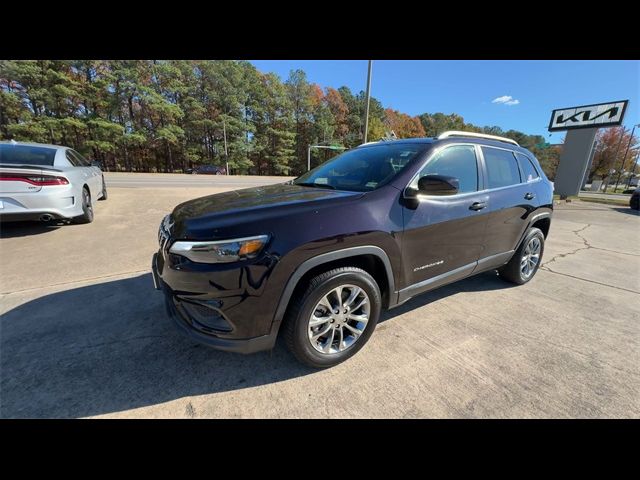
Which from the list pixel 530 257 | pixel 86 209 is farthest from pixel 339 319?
pixel 86 209

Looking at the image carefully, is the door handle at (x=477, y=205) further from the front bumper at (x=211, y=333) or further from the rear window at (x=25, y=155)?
the rear window at (x=25, y=155)

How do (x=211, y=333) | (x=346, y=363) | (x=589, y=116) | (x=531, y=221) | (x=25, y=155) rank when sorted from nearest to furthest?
(x=211, y=333) < (x=346, y=363) < (x=531, y=221) < (x=25, y=155) < (x=589, y=116)

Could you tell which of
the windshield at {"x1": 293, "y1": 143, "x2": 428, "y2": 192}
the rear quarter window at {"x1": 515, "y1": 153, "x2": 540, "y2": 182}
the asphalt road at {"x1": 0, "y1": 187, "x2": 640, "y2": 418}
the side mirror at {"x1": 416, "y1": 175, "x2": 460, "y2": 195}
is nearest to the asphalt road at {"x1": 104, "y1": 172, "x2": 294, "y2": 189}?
the windshield at {"x1": 293, "y1": 143, "x2": 428, "y2": 192}

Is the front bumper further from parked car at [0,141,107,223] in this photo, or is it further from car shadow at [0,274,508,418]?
parked car at [0,141,107,223]

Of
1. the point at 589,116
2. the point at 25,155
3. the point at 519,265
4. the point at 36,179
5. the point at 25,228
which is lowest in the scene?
the point at 25,228

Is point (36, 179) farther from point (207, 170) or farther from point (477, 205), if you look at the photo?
point (207, 170)

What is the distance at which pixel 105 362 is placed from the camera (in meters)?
2.19

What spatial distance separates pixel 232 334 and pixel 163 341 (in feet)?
3.36

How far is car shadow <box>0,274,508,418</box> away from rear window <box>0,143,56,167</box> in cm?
310

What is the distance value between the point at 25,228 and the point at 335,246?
6637 mm

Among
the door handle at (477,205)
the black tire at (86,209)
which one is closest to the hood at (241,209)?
the door handle at (477,205)

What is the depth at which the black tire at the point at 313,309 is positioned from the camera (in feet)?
6.39

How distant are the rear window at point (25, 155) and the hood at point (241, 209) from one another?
450 centimetres
